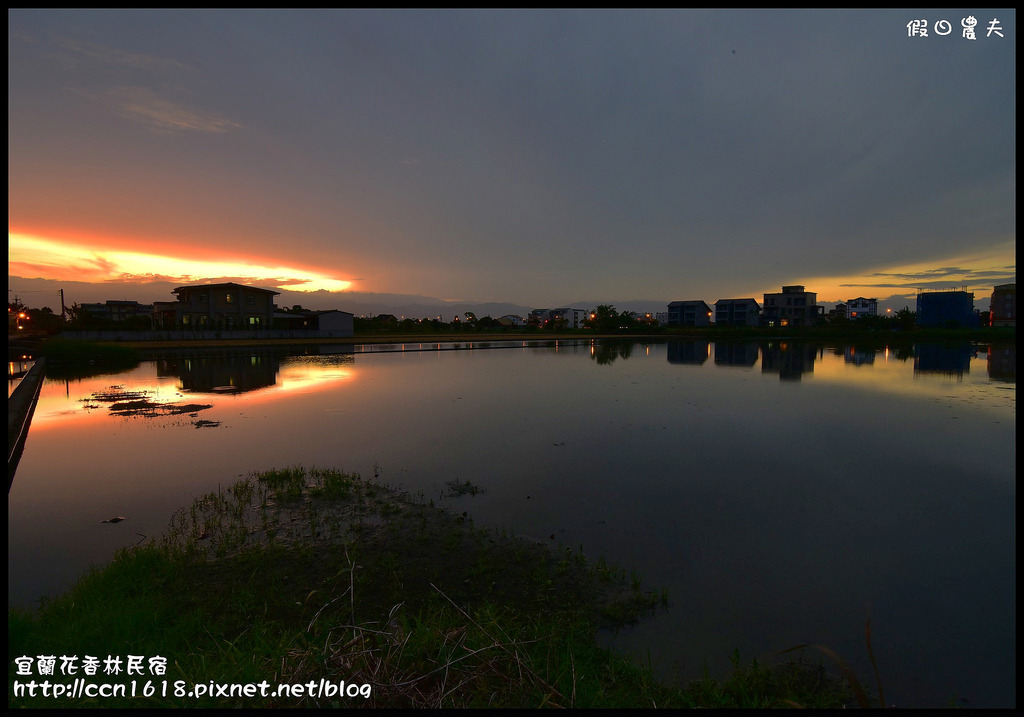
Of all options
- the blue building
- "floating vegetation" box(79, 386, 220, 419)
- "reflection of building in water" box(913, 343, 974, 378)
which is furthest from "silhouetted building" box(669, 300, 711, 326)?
"floating vegetation" box(79, 386, 220, 419)

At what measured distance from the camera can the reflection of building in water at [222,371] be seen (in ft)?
77.6

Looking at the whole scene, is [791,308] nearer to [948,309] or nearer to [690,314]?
[690,314]

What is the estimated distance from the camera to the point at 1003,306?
8831 centimetres

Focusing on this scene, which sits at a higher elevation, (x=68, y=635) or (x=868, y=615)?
(x=68, y=635)

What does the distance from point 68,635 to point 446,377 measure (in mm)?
22565

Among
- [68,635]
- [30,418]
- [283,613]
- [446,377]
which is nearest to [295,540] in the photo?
[283,613]

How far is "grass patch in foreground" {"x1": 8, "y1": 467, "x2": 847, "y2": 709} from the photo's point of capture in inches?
156

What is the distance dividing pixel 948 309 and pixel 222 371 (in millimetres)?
132866

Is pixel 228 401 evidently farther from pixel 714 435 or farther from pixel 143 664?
pixel 714 435

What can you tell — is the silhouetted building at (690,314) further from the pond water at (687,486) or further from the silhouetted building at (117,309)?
the silhouetted building at (117,309)

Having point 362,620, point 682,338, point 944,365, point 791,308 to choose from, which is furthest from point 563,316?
point 362,620

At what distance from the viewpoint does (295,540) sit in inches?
290

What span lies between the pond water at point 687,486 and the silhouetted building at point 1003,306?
94.1 metres

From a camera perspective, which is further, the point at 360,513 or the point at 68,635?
the point at 360,513
